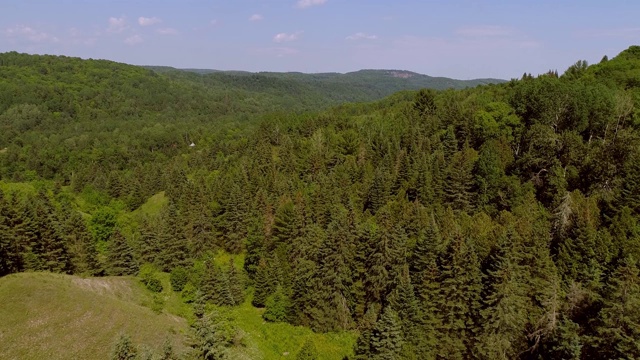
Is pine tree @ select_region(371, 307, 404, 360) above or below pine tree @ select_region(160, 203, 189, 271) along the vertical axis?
above

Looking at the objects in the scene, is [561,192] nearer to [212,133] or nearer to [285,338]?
[285,338]

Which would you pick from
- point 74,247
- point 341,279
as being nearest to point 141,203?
point 74,247

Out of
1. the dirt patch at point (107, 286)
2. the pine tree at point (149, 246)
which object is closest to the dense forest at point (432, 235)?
the pine tree at point (149, 246)

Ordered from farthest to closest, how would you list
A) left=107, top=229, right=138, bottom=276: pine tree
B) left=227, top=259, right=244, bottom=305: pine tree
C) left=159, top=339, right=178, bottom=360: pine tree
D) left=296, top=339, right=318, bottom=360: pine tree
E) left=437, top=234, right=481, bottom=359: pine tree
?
1. left=107, top=229, right=138, bottom=276: pine tree
2. left=227, top=259, right=244, bottom=305: pine tree
3. left=437, top=234, right=481, bottom=359: pine tree
4. left=296, top=339, right=318, bottom=360: pine tree
5. left=159, top=339, right=178, bottom=360: pine tree

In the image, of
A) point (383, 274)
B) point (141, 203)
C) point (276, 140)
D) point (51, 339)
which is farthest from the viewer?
point (276, 140)

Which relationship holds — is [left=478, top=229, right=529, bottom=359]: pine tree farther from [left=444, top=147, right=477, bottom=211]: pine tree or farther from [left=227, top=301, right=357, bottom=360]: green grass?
[left=444, top=147, right=477, bottom=211]: pine tree

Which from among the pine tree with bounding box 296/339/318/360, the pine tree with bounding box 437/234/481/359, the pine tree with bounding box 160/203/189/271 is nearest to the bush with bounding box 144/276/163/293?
the pine tree with bounding box 160/203/189/271
